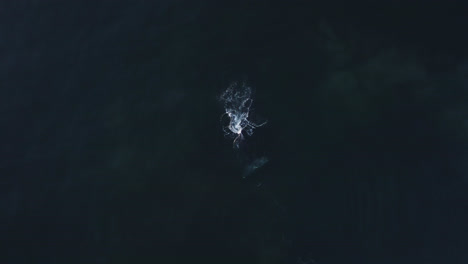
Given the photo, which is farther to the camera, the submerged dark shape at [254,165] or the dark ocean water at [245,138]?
the submerged dark shape at [254,165]

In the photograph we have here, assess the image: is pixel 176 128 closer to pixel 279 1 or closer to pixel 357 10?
pixel 279 1

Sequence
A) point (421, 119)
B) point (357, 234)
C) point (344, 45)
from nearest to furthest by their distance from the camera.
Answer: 1. point (357, 234)
2. point (421, 119)
3. point (344, 45)

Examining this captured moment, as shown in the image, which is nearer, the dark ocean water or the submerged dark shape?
the dark ocean water

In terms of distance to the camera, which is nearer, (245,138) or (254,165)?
(254,165)

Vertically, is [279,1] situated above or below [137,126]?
above

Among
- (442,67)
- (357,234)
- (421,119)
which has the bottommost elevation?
(357,234)

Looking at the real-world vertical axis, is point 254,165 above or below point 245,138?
below

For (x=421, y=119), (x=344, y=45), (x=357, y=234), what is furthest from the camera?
(x=344, y=45)

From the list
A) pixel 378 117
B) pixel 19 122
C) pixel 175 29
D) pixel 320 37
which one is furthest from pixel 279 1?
pixel 19 122
